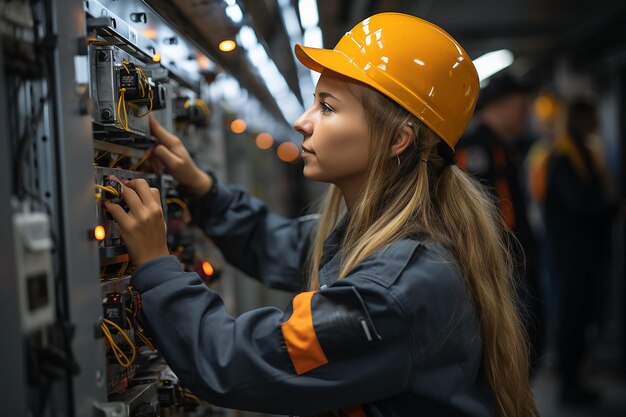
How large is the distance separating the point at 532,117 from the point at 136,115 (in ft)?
26.1

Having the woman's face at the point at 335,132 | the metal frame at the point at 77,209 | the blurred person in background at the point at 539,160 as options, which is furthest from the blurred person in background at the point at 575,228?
the metal frame at the point at 77,209

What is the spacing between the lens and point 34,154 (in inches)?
49.1

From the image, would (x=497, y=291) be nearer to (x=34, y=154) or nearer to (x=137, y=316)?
(x=137, y=316)

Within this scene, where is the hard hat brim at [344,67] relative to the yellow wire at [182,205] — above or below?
above

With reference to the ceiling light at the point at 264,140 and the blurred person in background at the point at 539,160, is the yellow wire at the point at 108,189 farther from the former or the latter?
the blurred person in background at the point at 539,160

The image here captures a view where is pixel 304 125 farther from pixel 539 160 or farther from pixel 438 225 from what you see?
pixel 539 160

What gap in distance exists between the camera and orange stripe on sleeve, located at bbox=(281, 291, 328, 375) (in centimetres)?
138

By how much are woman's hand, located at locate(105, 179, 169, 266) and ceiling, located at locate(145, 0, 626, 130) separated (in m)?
0.70

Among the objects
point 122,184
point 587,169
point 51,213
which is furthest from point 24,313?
point 587,169

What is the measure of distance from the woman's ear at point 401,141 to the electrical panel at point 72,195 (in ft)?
2.27

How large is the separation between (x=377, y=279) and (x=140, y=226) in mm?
591

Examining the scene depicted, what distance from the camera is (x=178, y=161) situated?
211 centimetres

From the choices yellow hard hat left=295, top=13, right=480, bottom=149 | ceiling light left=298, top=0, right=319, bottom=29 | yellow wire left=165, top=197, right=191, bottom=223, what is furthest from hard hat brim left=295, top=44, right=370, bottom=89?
ceiling light left=298, top=0, right=319, bottom=29

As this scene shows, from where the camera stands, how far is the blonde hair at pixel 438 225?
5.52 feet
